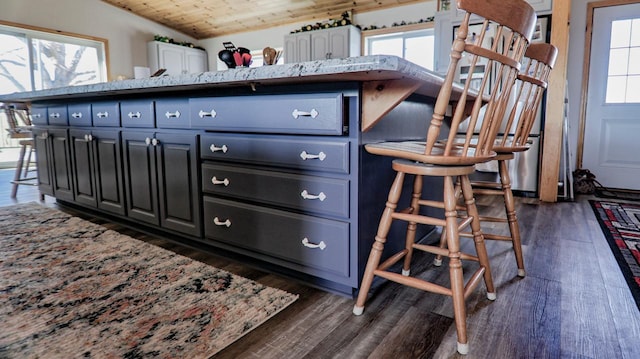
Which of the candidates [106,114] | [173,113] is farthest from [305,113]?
[106,114]

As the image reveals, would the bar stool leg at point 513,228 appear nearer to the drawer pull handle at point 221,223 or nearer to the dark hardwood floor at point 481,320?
the dark hardwood floor at point 481,320

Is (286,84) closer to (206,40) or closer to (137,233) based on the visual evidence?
(137,233)

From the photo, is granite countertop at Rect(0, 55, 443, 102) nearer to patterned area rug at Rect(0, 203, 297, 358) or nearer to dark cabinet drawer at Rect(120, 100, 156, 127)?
dark cabinet drawer at Rect(120, 100, 156, 127)

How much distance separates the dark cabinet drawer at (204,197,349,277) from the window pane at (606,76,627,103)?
4.11m

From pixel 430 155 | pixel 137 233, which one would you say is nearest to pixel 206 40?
pixel 137 233

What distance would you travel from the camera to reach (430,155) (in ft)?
3.67

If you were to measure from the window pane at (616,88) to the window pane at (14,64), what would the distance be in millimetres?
7888

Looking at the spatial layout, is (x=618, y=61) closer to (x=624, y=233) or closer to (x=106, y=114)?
(x=624, y=233)

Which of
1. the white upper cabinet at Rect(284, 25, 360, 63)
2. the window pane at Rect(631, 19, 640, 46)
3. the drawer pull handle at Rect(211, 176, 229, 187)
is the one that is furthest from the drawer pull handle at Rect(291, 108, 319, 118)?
the white upper cabinet at Rect(284, 25, 360, 63)

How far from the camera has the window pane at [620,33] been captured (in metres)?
3.85

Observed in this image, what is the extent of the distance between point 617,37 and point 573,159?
1.32 meters

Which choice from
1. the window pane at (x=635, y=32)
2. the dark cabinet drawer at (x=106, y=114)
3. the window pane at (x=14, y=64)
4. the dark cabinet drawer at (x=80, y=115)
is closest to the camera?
the dark cabinet drawer at (x=106, y=114)

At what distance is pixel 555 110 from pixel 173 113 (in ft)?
10.4

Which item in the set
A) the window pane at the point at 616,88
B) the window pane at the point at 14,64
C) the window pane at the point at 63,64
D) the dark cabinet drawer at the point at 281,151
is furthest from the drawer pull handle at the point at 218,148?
the window pane at the point at 63,64
